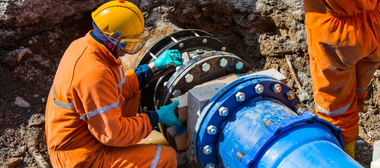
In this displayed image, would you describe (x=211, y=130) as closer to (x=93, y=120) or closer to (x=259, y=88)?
(x=259, y=88)

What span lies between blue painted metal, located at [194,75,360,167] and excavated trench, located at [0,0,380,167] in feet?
4.29

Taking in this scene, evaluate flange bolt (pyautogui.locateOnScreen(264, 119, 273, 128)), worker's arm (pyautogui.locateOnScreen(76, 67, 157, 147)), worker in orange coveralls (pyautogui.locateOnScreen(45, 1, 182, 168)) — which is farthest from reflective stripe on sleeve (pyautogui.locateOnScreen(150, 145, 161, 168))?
flange bolt (pyautogui.locateOnScreen(264, 119, 273, 128))

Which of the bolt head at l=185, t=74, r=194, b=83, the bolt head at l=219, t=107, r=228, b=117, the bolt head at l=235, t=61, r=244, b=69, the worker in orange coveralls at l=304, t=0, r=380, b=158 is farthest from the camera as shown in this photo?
the bolt head at l=235, t=61, r=244, b=69

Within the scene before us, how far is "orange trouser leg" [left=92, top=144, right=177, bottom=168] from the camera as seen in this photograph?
186 cm

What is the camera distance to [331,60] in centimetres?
214

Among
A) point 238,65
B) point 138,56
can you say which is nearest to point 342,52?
point 238,65

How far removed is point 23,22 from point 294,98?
3193 millimetres

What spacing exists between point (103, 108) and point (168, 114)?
566 millimetres

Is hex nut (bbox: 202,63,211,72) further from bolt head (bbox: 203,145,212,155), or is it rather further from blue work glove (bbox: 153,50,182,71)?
bolt head (bbox: 203,145,212,155)

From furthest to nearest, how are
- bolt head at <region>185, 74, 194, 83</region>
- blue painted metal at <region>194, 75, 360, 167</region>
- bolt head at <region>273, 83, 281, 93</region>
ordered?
bolt head at <region>185, 74, 194, 83</region> → bolt head at <region>273, 83, 281, 93</region> → blue painted metal at <region>194, 75, 360, 167</region>

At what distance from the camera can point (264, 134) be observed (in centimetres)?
150

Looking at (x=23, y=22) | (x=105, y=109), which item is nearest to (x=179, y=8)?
(x=23, y=22)

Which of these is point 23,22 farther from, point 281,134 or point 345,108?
point 345,108

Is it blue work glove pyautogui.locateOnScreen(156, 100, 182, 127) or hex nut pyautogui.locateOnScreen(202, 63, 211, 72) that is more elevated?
hex nut pyautogui.locateOnScreen(202, 63, 211, 72)
